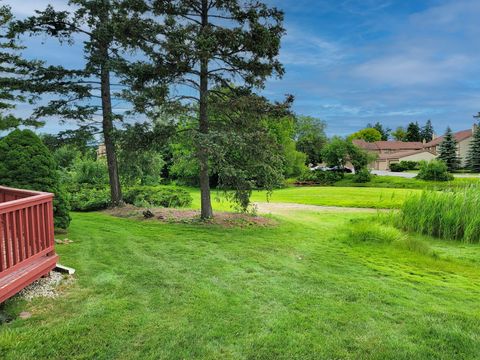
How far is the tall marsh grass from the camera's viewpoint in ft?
28.3

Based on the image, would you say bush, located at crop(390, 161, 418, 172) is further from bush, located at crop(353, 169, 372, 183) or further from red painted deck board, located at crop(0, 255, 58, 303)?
red painted deck board, located at crop(0, 255, 58, 303)

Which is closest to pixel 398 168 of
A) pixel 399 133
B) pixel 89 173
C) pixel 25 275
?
pixel 89 173

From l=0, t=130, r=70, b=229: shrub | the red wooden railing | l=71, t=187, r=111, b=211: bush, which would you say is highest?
l=0, t=130, r=70, b=229: shrub

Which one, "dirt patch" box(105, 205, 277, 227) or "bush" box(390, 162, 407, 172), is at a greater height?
"bush" box(390, 162, 407, 172)

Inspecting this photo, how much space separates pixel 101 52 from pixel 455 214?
11.3 m

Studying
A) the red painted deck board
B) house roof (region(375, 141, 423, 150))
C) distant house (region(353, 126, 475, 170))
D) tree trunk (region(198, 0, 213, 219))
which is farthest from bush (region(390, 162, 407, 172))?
the red painted deck board

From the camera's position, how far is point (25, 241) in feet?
13.4

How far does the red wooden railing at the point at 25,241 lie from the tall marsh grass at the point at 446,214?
8.56m

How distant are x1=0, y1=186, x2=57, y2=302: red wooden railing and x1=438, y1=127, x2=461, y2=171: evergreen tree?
47520 millimetres

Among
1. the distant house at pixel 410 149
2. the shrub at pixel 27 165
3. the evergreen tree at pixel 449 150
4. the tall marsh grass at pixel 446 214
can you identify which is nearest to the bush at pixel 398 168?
the distant house at pixel 410 149

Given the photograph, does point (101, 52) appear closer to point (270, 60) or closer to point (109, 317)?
point (270, 60)

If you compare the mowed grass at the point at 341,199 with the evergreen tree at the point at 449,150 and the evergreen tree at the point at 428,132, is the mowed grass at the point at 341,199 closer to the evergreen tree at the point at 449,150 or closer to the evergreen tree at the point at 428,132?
the evergreen tree at the point at 449,150

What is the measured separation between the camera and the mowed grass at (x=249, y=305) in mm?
3054

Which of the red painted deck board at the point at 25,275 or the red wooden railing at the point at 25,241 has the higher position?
the red wooden railing at the point at 25,241
